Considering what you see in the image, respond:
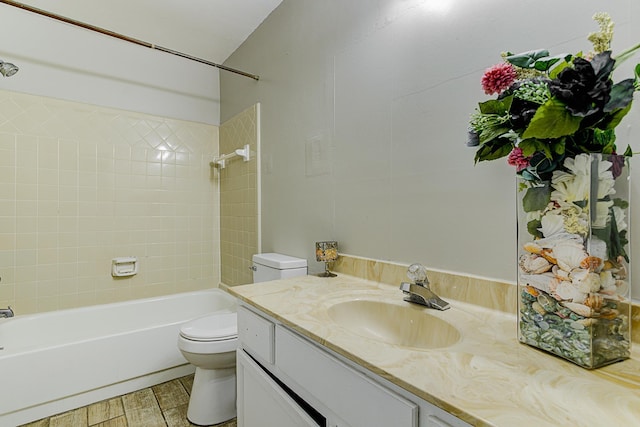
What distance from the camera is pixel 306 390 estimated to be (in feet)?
3.05

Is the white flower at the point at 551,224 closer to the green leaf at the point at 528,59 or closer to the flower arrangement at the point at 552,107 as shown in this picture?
the flower arrangement at the point at 552,107

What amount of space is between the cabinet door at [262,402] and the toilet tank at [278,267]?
22.8 inches

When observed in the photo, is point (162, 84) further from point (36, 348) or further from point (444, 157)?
point (444, 157)

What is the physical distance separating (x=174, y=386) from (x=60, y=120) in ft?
6.86

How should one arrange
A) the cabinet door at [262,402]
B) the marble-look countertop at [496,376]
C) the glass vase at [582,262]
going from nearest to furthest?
the marble-look countertop at [496,376] → the glass vase at [582,262] → the cabinet door at [262,402]

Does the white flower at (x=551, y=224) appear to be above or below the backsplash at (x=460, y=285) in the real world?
above

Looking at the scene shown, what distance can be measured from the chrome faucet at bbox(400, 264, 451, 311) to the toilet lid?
1.06 m

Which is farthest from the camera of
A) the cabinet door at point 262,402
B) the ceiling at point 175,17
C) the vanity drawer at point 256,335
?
the ceiling at point 175,17

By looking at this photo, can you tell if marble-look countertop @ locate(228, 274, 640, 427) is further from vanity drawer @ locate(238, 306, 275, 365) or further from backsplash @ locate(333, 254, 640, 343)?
vanity drawer @ locate(238, 306, 275, 365)

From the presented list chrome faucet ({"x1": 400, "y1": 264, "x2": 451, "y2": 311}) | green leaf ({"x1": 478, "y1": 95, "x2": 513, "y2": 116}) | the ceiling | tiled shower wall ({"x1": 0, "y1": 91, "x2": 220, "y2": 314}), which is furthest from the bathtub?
green leaf ({"x1": 478, "y1": 95, "x2": 513, "y2": 116})

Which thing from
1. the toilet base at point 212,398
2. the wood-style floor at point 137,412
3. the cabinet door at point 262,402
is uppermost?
the cabinet door at point 262,402

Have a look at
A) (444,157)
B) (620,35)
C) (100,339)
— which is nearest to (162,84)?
(100,339)

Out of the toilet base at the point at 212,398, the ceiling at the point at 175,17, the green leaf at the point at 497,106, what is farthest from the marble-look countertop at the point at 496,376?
the ceiling at the point at 175,17

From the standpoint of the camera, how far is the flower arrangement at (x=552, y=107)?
60 cm
